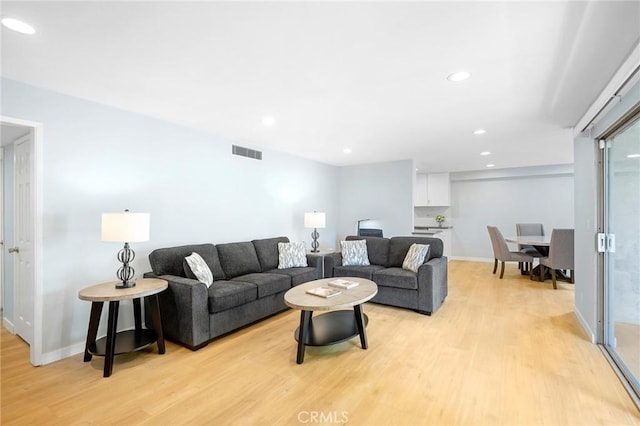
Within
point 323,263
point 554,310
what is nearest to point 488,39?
point 323,263

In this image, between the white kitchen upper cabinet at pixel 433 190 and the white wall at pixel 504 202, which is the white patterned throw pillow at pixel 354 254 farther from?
the white wall at pixel 504 202

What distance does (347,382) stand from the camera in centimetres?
223

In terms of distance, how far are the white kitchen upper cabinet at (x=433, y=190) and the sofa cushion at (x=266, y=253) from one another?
514cm

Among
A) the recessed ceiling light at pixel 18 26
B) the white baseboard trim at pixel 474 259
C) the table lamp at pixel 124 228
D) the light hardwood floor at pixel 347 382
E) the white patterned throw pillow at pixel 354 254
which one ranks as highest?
the recessed ceiling light at pixel 18 26

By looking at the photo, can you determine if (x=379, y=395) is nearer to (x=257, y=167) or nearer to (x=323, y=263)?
(x=323, y=263)

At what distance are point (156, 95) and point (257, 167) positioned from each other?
208 centimetres

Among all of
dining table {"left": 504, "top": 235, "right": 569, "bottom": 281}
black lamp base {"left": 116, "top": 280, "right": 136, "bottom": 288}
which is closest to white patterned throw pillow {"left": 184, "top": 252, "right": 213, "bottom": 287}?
black lamp base {"left": 116, "top": 280, "right": 136, "bottom": 288}

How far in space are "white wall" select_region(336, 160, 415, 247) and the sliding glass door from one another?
3197mm

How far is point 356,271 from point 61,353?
3299mm

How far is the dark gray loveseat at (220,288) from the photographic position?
279cm

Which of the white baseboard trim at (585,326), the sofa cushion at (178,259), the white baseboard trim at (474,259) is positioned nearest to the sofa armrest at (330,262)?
the sofa cushion at (178,259)

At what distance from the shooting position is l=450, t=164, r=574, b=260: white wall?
22.5ft

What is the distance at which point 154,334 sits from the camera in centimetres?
281

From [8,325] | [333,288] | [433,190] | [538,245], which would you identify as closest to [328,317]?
[333,288]
